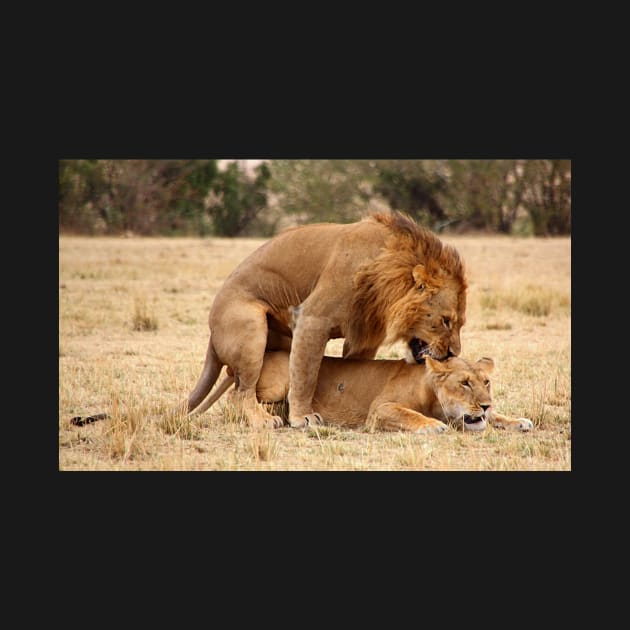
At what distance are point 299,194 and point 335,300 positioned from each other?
30420mm

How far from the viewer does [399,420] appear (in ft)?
31.8

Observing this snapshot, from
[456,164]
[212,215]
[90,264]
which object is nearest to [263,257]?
[90,264]

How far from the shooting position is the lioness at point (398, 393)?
9531 mm

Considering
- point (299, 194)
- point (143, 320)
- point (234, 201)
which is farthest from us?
point (299, 194)

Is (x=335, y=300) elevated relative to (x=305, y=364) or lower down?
elevated

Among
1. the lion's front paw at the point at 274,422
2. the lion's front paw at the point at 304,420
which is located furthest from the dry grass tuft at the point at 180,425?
the lion's front paw at the point at 304,420

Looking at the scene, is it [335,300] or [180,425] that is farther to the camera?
[335,300]

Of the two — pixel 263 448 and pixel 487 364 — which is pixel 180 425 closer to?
pixel 263 448

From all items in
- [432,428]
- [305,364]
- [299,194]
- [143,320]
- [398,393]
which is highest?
[299,194]

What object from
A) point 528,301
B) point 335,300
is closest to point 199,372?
point 335,300

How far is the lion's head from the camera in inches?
376

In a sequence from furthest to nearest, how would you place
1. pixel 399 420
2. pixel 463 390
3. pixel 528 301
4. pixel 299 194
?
1. pixel 299 194
2. pixel 528 301
3. pixel 399 420
4. pixel 463 390

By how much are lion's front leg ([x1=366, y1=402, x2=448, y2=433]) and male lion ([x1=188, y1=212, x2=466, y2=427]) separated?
0.57 m
